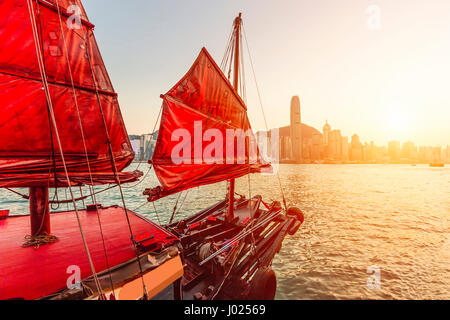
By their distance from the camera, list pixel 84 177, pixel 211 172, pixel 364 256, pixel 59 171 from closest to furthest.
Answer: pixel 59 171
pixel 84 177
pixel 211 172
pixel 364 256

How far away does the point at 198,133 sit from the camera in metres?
7.97

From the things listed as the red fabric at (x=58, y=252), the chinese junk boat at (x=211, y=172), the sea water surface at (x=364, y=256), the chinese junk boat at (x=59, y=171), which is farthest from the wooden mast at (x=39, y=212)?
the sea water surface at (x=364, y=256)

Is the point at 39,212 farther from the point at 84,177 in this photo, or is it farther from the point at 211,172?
the point at 211,172

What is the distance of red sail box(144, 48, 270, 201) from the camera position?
6949 mm

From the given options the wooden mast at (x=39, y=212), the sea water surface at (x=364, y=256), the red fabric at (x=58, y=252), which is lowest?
the sea water surface at (x=364, y=256)

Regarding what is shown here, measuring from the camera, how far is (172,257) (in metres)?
4.57

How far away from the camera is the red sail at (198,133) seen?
6949 millimetres

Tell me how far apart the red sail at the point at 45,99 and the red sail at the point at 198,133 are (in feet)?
5.61

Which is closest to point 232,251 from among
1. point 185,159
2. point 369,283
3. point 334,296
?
point 185,159

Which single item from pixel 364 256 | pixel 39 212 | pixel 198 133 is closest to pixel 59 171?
pixel 39 212

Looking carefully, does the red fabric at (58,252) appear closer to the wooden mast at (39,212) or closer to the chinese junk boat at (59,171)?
the chinese junk boat at (59,171)

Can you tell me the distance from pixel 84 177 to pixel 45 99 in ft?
8.12
